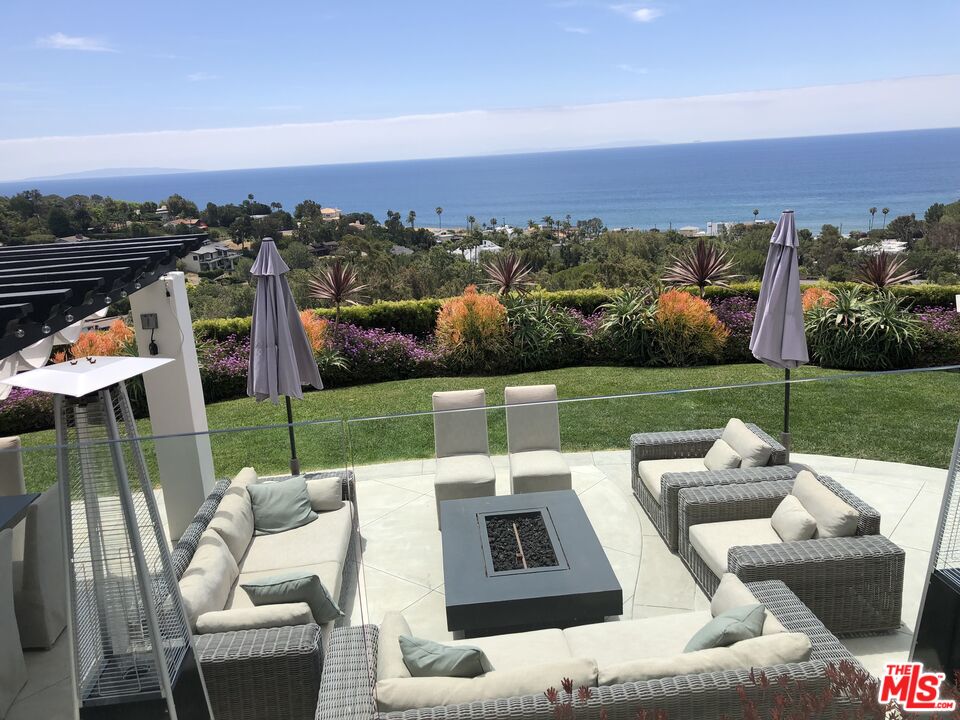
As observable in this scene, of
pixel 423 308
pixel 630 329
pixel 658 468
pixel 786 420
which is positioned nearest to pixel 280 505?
pixel 658 468

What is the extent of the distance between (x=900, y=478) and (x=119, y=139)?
114089 millimetres

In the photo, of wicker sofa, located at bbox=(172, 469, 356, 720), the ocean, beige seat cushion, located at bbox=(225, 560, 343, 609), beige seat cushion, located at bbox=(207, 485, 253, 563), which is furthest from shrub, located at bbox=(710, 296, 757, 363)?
the ocean

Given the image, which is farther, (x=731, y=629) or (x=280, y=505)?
(x=280, y=505)

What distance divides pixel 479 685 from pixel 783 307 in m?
4.26

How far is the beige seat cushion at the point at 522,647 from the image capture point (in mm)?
3535

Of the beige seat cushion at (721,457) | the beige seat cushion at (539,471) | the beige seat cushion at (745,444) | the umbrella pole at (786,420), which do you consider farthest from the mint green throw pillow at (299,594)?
the umbrella pole at (786,420)

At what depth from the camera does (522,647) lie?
143 inches

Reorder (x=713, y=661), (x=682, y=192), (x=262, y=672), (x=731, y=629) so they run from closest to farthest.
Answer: (x=713, y=661)
(x=731, y=629)
(x=262, y=672)
(x=682, y=192)

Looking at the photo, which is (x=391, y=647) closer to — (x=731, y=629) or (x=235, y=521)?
(x=731, y=629)

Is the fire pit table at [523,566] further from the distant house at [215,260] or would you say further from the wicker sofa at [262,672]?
the distant house at [215,260]

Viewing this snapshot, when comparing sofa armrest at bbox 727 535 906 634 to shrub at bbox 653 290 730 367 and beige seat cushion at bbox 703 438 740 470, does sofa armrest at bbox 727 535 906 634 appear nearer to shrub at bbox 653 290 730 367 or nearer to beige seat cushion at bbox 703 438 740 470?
beige seat cushion at bbox 703 438 740 470

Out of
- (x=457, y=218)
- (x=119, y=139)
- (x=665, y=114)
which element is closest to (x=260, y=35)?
(x=457, y=218)

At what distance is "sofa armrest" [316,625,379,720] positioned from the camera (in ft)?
9.89

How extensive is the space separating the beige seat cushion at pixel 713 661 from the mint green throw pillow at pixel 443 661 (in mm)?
522
